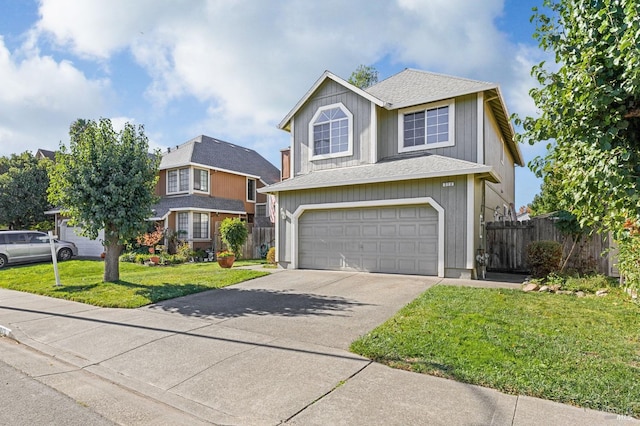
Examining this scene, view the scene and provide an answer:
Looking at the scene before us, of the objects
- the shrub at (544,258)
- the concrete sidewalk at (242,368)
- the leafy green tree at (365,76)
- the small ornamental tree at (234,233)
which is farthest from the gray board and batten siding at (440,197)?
the leafy green tree at (365,76)

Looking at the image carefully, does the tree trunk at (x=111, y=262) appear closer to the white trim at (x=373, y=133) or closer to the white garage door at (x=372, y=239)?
the white garage door at (x=372, y=239)

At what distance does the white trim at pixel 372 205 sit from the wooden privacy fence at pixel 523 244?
3.39 metres

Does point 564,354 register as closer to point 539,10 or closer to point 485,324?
point 485,324

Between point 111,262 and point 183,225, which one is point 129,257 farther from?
point 111,262

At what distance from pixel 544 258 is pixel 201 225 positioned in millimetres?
17574

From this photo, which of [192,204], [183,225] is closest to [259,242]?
[192,204]

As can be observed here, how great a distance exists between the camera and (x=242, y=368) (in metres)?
4.33

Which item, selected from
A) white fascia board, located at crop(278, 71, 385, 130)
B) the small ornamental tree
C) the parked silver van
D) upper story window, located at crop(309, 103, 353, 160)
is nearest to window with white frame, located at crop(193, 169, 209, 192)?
the small ornamental tree

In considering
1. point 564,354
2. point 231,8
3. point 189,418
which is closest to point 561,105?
point 564,354

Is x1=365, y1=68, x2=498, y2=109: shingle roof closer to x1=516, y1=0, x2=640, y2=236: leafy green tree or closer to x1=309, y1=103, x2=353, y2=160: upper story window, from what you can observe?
x1=309, y1=103, x2=353, y2=160: upper story window

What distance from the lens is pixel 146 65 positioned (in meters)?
11.0

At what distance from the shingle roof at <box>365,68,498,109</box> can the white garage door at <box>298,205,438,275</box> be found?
3.85 meters

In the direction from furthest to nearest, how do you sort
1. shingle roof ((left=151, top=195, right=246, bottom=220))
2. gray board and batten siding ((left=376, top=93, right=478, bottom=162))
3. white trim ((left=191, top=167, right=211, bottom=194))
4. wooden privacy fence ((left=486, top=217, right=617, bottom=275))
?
white trim ((left=191, top=167, right=211, bottom=194))
shingle roof ((left=151, top=195, right=246, bottom=220))
wooden privacy fence ((left=486, top=217, right=617, bottom=275))
gray board and batten siding ((left=376, top=93, right=478, bottom=162))

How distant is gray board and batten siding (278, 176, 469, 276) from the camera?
1025cm
